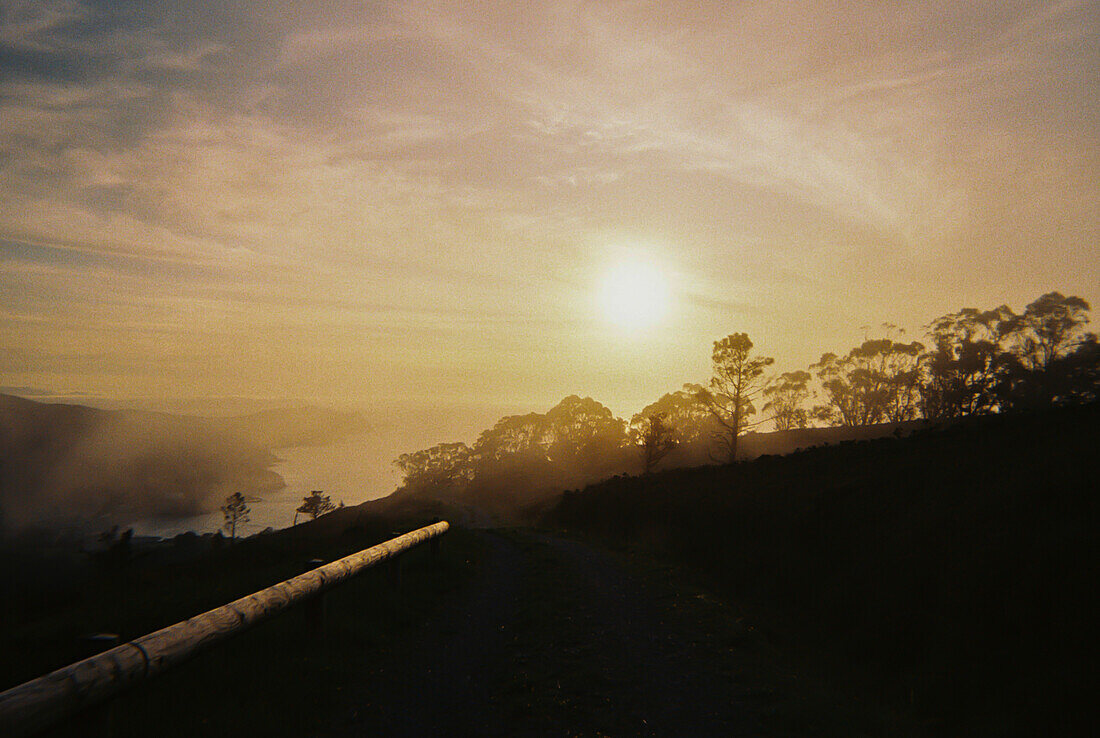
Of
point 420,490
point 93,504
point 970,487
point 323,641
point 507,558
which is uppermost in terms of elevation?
point 970,487

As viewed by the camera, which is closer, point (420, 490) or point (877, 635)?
point (877, 635)

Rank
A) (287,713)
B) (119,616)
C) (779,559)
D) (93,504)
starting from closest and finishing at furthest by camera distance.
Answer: (287,713)
(119,616)
(779,559)
(93,504)

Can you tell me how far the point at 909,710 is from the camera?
262 inches

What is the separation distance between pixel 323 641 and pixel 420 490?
107m

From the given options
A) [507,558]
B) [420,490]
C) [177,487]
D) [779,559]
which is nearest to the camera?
[779,559]

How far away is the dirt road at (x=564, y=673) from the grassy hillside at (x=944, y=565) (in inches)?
86.3

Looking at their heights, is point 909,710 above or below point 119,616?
below

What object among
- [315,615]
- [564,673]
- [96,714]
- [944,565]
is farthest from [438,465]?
[96,714]

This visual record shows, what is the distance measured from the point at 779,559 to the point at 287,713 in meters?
12.3

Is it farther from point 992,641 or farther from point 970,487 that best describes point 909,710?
point 970,487

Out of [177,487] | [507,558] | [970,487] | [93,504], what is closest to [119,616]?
[507,558]

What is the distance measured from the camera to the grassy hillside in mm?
6336

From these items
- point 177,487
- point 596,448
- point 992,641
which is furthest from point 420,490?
point 177,487

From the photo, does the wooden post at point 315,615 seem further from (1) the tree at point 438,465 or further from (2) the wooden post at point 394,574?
(1) the tree at point 438,465
